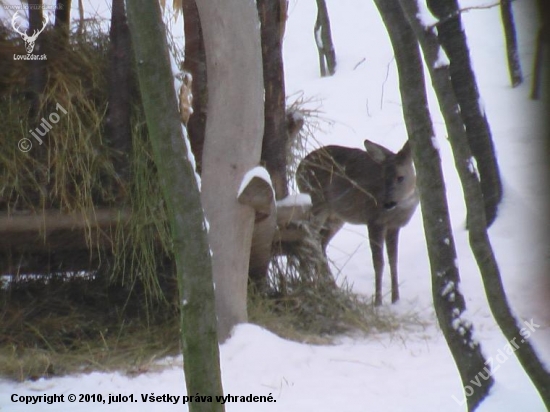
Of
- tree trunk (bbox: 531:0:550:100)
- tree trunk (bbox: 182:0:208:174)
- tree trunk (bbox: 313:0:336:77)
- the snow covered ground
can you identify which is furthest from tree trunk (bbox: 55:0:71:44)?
tree trunk (bbox: 313:0:336:77)

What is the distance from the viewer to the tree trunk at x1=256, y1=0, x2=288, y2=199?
480 centimetres

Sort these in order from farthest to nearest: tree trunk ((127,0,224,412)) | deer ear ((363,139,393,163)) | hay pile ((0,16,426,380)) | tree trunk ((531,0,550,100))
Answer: deer ear ((363,139,393,163)) → hay pile ((0,16,426,380)) → tree trunk ((127,0,224,412)) → tree trunk ((531,0,550,100))

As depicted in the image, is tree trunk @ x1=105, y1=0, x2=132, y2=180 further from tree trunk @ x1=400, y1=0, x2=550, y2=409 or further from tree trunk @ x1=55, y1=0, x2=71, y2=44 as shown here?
tree trunk @ x1=400, y1=0, x2=550, y2=409

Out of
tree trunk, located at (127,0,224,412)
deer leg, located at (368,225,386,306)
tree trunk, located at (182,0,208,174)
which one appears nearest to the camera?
tree trunk, located at (127,0,224,412)

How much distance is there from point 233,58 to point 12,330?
1.87 m

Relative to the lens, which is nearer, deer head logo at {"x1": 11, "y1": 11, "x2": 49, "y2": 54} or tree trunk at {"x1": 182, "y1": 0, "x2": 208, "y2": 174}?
deer head logo at {"x1": 11, "y1": 11, "x2": 49, "y2": 54}

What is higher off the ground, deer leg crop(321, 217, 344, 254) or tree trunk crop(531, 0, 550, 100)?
tree trunk crop(531, 0, 550, 100)

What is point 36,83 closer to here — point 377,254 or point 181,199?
point 181,199

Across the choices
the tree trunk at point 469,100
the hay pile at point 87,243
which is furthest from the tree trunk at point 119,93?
the tree trunk at point 469,100

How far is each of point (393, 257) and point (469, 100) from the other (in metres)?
3.37

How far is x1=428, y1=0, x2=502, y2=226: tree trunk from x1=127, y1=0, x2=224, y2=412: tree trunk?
4.24ft

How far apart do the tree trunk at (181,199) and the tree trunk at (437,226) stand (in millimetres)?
897

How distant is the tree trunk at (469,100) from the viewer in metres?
3.08

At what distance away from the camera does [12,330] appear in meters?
4.43
